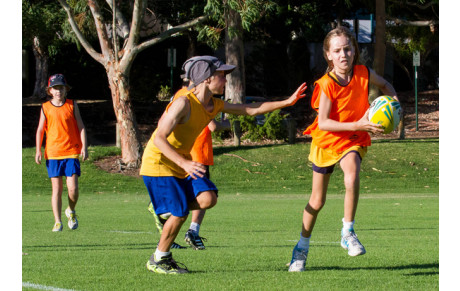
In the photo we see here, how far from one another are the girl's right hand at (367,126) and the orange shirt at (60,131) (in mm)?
5835

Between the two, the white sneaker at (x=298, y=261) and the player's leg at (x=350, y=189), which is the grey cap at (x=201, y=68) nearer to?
the player's leg at (x=350, y=189)

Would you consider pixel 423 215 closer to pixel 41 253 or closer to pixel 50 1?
pixel 41 253

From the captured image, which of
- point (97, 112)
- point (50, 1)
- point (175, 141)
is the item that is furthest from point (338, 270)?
point (97, 112)

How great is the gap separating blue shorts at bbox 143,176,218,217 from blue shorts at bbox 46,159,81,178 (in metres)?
4.69

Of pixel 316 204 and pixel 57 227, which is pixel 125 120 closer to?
pixel 57 227

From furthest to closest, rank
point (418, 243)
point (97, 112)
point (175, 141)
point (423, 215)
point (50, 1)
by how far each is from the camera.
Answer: point (97, 112) < point (50, 1) < point (423, 215) < point (418, 243) < point (175, 141)

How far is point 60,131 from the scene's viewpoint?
38.2 ft

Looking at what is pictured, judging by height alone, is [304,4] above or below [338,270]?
above

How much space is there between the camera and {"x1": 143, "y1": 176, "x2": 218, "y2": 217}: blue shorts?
7105 millimetres

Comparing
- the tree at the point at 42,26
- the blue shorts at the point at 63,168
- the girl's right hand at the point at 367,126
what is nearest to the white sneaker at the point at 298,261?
the girl's right hand at the point at 367,126

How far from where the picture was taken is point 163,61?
40688mm

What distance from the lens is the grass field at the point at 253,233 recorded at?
6668mm

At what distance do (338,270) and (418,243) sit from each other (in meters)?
2.59

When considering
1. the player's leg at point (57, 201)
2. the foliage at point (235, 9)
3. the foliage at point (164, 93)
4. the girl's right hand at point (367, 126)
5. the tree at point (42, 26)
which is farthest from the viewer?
the foliage at point (164, 93)
